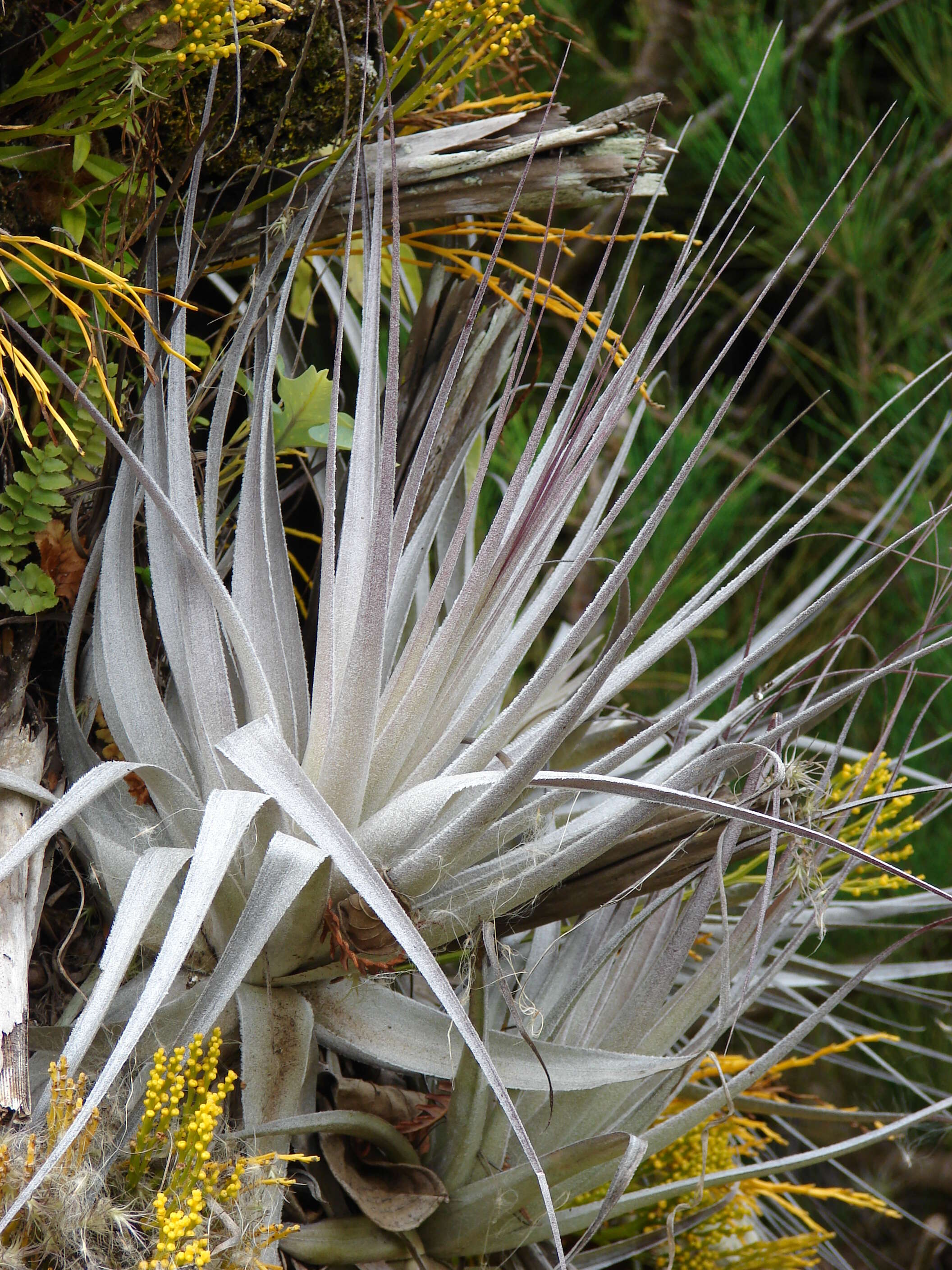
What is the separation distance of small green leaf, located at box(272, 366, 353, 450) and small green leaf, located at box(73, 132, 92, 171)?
0.15m

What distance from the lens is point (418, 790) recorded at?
1.70 ft

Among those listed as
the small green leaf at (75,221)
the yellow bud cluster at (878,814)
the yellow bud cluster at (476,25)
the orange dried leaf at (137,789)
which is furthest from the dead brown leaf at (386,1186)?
the yellow bud cluster at (476,25)

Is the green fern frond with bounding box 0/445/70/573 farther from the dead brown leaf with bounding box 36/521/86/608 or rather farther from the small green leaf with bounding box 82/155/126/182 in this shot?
the small green leaf with bounding box 82/155/126/182

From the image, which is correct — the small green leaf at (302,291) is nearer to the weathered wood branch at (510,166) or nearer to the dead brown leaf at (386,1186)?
the weathered wood branch at (510,166)

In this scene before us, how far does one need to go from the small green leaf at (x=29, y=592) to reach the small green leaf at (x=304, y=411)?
→ 6.3 inches

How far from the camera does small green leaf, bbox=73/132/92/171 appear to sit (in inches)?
23.2

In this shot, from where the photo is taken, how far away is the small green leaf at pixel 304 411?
646mm

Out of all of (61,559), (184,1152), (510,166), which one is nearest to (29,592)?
(61,559)

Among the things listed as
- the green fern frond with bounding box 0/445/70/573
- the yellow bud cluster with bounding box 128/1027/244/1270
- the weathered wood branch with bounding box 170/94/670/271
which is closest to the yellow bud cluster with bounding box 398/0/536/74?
the weathered wood branch with bounding box 170/94/670/271

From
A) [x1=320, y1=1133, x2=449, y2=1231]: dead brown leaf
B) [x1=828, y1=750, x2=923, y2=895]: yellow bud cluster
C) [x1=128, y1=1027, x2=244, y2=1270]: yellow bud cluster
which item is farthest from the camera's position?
[x1=828, y1=750, x2=923, y2=895]: yellow bud cluster

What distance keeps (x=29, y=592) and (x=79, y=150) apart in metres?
0.24

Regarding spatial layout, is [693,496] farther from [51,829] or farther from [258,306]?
[51,829]

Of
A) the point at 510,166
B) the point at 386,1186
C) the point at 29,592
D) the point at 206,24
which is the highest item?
the point at 206,24

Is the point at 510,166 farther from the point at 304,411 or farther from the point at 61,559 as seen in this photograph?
the point at 61,559
